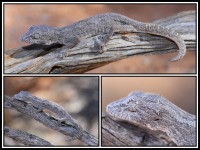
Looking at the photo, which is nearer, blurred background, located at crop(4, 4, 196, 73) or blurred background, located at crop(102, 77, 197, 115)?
Answer: blurred background, located at crop(102, 77, 197, 115)

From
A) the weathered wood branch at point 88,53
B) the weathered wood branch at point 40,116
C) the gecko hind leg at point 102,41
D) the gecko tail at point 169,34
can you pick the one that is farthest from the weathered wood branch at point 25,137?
the gecko tail at point 169,34

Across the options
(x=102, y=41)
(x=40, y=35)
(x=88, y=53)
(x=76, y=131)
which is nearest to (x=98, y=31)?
(x=102, y=41)

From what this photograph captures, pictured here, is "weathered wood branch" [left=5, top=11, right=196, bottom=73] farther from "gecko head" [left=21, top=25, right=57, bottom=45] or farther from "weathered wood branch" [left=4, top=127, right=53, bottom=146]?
"weathered wood branch" [left=4, top=127, right=53, bottom=146]

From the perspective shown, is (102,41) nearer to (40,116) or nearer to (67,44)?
(67,44)

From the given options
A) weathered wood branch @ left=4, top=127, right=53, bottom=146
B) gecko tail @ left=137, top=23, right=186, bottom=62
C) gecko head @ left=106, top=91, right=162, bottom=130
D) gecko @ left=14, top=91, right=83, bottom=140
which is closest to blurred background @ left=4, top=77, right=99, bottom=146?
gecko @ left=14, top=91, right=83, bottom=140

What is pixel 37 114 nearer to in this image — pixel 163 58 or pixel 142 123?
pixel 142 123

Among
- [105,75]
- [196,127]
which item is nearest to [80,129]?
[105,75]
